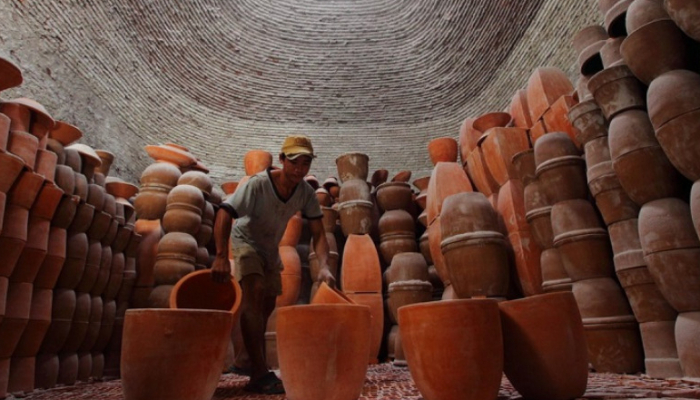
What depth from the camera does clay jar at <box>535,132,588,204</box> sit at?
297cm

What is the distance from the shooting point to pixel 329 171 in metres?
8.95

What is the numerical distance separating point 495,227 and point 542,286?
0.50 meters

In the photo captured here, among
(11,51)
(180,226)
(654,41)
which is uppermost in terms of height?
(11,51)

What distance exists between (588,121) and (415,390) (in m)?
1.95

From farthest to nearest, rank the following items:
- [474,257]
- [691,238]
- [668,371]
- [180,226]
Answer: [180,226], [474,257], [668,371], [691,238]

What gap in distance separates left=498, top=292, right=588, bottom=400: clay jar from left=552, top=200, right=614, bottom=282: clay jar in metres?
1.30

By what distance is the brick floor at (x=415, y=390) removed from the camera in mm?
1663

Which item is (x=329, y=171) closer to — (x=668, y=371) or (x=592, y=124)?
(x=592, y=124)

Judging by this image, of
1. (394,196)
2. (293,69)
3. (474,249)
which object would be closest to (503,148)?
(474,249)

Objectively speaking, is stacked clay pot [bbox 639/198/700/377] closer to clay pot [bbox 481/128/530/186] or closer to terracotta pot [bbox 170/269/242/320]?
clay pot [bbox 481/128/530/186]

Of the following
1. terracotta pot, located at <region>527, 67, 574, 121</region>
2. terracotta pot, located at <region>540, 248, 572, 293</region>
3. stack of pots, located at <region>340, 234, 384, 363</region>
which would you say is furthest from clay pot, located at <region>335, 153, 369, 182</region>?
terracotta pot, located at <region>540, 248, 572, 293</region>

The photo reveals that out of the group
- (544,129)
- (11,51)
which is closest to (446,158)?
(544,129)

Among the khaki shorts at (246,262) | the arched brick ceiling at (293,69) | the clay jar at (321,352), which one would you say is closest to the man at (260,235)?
the khaki shorts at (246,262)

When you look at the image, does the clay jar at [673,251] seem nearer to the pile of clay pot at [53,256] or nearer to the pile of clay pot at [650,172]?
the pile of clay pot at [650,172]
